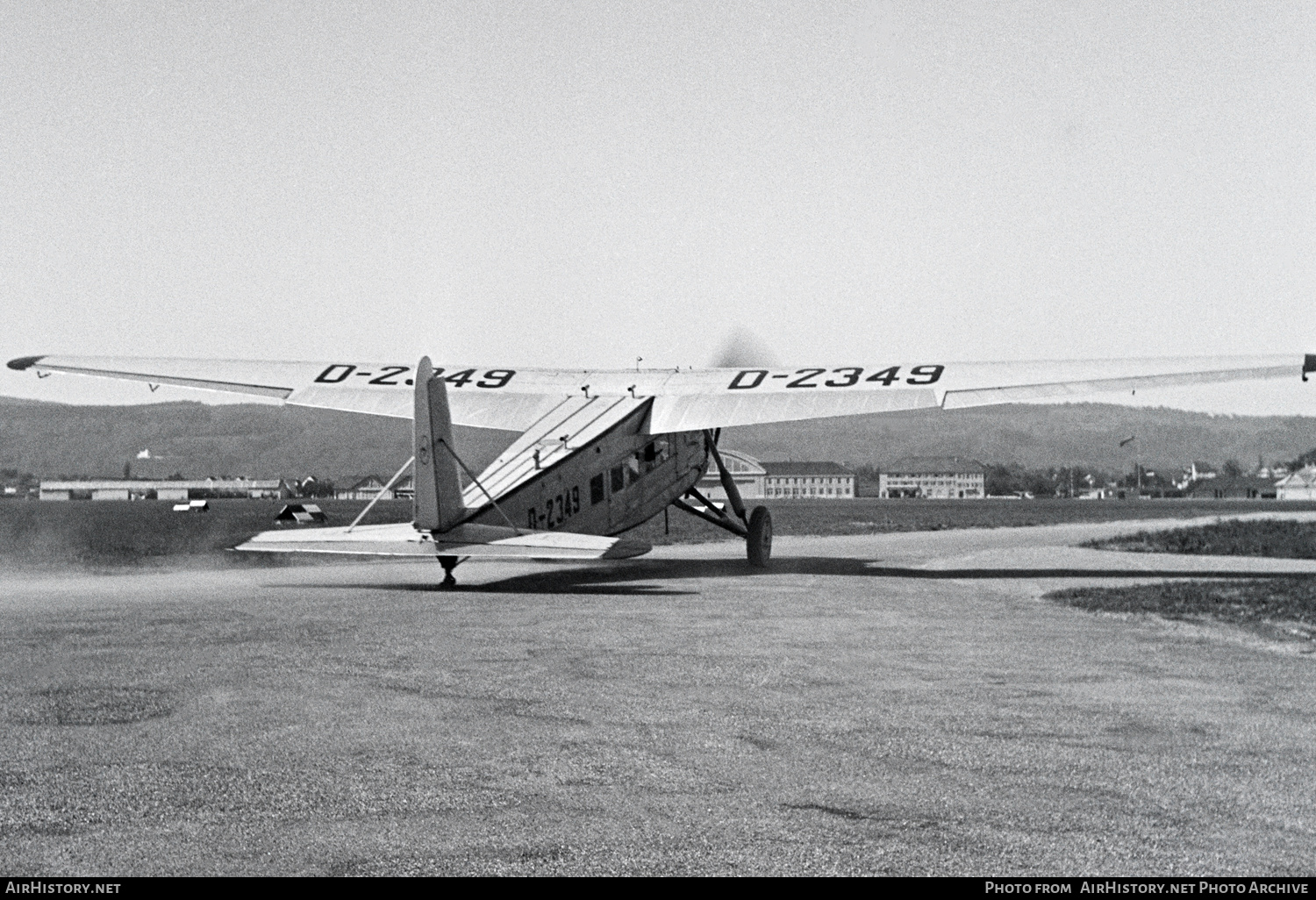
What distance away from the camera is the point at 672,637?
13609 millimetres

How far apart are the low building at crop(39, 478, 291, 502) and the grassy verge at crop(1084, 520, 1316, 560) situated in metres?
147

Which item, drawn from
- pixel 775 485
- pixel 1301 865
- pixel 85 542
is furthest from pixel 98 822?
pixel 775 485

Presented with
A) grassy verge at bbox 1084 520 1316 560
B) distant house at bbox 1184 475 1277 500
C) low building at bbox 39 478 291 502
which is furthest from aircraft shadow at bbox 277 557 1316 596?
low building at bbox 39 478 291 502

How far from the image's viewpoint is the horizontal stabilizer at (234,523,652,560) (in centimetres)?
1819

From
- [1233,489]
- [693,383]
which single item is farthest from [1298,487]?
[693,383]

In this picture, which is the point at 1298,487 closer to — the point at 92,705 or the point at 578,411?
the point at 578,411

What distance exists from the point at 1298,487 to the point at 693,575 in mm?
133542

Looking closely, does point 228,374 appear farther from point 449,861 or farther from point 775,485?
point 775,485

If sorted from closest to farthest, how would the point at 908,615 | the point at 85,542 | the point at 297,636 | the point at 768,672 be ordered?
the point at 768,672 < the point at 297,636 < the point at 908,615 < the point at 85,542

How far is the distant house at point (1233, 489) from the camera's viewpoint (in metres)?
155

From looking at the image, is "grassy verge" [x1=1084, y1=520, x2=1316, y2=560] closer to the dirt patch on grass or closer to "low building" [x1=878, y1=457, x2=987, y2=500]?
the dirt patch on grass

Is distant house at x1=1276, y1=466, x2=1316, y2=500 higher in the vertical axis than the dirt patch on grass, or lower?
higher

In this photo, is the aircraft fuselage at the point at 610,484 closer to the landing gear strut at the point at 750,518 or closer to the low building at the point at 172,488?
the landing gear strut at the point at 750,518

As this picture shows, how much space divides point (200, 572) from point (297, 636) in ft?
44.1
